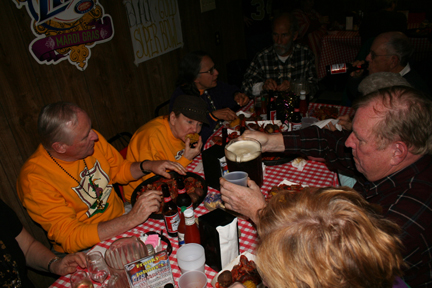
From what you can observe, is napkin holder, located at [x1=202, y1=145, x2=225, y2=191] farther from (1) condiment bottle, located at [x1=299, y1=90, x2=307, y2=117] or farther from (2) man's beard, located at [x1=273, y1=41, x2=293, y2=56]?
(2) man's beard, located at [x1=273, y1=41, x2=293, y2=56]

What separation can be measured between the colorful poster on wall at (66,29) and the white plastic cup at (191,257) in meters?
2.59

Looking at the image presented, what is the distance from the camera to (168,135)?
106 inches

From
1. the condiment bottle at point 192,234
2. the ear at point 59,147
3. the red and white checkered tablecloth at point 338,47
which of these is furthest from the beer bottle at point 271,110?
the red and white checkered tablecloth at point 338,47

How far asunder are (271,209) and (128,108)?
3399mm

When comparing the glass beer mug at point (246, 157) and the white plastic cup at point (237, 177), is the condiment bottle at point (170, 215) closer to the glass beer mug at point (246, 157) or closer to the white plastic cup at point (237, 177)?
the white plastic cup at point (237, 177)

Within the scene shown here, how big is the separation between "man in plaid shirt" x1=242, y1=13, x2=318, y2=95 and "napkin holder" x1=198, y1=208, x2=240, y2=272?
2.96 m

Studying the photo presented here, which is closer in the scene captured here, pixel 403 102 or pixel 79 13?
pixel 403 102

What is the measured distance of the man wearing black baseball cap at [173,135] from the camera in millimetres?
2494

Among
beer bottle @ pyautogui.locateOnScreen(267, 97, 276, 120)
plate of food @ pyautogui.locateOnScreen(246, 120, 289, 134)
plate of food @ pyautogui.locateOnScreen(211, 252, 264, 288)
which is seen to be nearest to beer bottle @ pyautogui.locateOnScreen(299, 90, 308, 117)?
beer bottle @ pyautogui.locateOnScreen(267, 97, 276, 120)

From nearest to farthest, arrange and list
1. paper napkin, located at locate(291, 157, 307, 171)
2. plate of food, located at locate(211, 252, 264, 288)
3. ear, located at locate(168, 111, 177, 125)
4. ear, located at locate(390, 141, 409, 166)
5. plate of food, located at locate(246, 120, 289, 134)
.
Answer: plate of food, located at locate(211, 252, 264, 288), ear, located at locate(390, 141, 409, 166), paper napkin, located at locate(291, 157, 307, 171), ear, located at locate(168, 111, 177, 125), plate of food, located at locate(246, 120, 289, 134)

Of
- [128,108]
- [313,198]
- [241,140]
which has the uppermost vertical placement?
[313,198]

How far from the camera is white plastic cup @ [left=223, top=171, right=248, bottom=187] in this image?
1.68m

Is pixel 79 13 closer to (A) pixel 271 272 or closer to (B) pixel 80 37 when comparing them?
(B) pixel 80 37

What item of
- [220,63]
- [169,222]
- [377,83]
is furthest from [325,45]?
[169,222]
